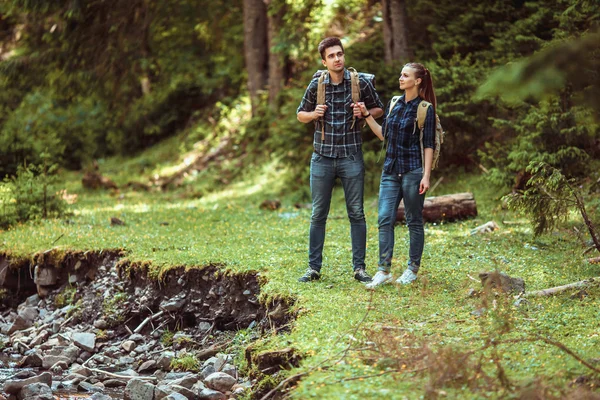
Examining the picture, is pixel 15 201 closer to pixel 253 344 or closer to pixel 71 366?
pixel 71 366

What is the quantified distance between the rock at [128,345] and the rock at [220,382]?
2034 millimetres

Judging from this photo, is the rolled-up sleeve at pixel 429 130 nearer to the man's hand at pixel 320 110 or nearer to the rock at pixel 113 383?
the man's hand at pixel 320 110

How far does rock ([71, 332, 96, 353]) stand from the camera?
862cm

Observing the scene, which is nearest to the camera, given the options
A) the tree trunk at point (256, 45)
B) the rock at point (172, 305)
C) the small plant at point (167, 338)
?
the small plant at point (167, 338)

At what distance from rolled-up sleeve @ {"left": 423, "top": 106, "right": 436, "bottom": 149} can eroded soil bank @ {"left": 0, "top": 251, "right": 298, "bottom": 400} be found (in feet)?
7.33

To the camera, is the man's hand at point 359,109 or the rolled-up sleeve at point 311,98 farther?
the rolled-up sleeve at point 311,98

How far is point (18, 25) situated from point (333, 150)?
16400 millimetres

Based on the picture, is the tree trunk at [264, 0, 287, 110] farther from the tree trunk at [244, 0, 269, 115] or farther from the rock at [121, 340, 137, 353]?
the rock at [121, 340, 137, 353]

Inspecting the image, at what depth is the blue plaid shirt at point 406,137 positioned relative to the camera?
7.61 meters

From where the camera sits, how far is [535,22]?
1402cm

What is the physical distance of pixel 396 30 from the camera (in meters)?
15.6

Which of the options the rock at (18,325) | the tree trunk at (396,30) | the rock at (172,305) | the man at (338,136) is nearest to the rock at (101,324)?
the rock at (172,305)

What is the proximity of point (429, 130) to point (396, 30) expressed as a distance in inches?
335

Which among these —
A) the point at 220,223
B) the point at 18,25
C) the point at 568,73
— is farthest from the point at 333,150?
the point at 18,25
